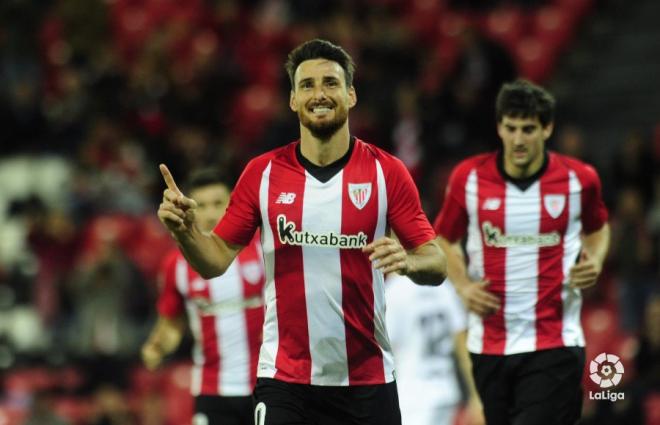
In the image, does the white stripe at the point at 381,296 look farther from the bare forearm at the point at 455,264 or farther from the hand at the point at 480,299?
the bare forearm at the point at 455,264

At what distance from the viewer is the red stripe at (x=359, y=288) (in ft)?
17.9

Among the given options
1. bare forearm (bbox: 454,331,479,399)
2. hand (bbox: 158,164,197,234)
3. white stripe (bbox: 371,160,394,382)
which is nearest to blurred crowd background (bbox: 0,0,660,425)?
bare forearm (bbox: 454,331,479,399)

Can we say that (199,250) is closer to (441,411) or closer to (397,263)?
(397,263)

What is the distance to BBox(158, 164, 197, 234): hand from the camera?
5.06 meters

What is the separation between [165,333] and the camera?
787 cm

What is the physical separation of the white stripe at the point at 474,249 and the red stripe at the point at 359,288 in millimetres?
1413

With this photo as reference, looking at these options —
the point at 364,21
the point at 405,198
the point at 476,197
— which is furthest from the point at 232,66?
the point at 405,198

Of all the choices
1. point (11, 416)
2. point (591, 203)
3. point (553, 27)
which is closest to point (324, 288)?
point (591, 203)

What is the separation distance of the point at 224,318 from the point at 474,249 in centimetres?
169

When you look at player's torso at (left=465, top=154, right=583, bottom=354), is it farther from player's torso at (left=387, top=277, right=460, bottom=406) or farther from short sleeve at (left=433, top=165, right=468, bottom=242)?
player's torso at (left=387, top=277, right=460, bottom=406)

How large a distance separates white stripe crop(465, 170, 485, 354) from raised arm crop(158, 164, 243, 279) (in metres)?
1.78

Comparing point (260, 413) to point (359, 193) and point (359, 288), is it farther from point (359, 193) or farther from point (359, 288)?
point (359, 193)

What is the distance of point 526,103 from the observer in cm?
671

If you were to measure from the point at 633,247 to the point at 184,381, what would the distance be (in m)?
4.55
